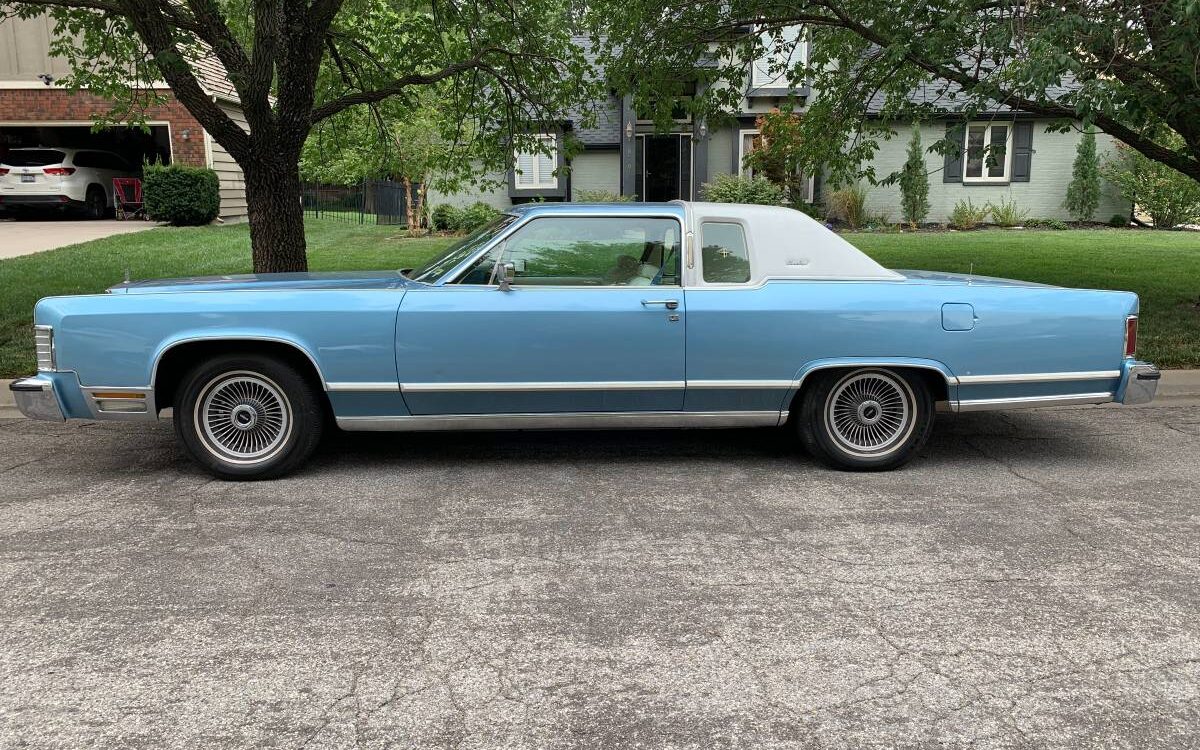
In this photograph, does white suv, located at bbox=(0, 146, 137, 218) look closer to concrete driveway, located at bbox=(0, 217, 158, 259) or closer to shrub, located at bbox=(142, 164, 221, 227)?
concrete driveway, located at bbox=(0, 217, 158, 259)

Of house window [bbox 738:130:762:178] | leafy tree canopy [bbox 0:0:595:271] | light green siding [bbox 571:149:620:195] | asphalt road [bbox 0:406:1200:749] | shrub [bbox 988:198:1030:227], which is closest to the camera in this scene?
asphalt road [bbox 0:406:1200:749]

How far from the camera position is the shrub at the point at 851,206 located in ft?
72.0

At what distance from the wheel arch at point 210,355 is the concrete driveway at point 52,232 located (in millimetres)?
11079

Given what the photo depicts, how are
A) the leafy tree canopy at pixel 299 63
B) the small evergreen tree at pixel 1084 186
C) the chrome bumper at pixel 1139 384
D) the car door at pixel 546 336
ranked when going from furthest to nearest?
the small evergreen tree at pixel 1084 186 < the leafy tree canopy at pixel 299 63 < the chrome bumper at pixel 1139 384 < the car door at pixel 546 336

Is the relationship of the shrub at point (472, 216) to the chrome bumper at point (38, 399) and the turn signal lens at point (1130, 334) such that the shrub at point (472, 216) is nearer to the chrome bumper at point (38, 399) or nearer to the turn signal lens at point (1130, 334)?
the chrome bumper at point (38, 399)

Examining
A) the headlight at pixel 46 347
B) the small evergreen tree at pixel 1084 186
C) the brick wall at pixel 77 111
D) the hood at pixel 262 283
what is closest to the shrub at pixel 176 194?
the brick wall at pixel 77 111

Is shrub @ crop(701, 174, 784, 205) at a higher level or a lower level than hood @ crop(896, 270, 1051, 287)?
higher

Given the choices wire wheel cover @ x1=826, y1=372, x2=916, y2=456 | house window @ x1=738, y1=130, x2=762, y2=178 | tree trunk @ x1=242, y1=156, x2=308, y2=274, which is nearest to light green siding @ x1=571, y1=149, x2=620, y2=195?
house window @ x1=738, y1=130, x2=762, y2=178

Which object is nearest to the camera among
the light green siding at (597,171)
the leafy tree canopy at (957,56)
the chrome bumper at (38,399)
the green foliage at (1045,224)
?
the chrome bumper at (38,399)

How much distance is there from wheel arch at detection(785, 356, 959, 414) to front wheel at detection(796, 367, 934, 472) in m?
0.04

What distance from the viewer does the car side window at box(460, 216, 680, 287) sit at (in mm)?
5594

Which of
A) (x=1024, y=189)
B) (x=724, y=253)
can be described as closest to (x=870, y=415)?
(x=724, y=253)

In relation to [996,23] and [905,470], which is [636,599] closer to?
[905,470]

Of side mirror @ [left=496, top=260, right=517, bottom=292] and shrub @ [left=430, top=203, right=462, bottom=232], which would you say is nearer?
side mirror @ [left=496, top=260, right=517, bottom=292]
